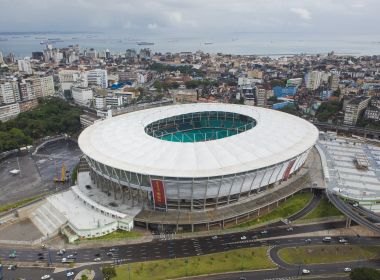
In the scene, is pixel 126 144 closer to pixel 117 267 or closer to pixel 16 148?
pixel 117 267

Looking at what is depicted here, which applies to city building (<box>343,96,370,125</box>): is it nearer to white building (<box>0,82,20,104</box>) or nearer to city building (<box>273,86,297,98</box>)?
city building (<box>273,86,297,98</box>)

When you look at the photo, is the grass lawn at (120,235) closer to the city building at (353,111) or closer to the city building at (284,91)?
the city building at (353,111)

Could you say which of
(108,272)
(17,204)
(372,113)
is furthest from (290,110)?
(108,272)

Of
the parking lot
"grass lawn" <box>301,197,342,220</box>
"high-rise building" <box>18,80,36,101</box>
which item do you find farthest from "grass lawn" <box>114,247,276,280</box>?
"high-rise building" <box>18,80,36,101</box>

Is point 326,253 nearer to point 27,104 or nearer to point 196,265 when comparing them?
point 196,265

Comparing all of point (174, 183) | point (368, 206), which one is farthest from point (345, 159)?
point (174, 183)
